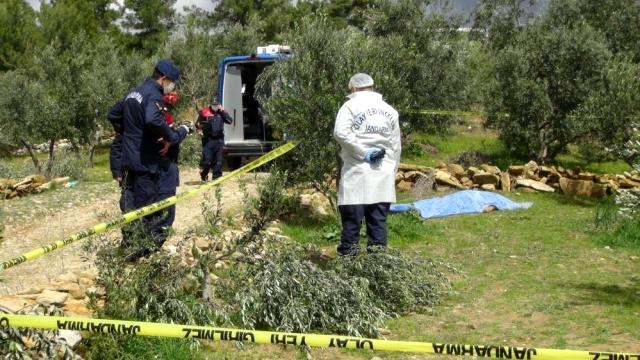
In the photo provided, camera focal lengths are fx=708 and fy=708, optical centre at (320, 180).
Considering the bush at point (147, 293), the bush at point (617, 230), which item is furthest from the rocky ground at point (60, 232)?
the bush at point (617, 230)

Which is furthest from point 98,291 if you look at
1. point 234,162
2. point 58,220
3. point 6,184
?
point 234,162

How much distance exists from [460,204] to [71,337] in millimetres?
7901

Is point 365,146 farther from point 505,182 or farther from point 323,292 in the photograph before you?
point 505,182

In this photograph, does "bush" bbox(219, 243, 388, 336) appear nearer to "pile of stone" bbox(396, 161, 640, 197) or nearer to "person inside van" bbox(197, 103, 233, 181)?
"person inside van" bbox(197, 103, 233, 181)

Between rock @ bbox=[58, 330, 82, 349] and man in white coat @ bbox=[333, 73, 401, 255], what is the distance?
2.72 metres

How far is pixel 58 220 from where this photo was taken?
416 inches

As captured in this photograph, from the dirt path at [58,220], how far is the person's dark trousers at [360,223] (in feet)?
7.53

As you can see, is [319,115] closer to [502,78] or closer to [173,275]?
[173,275]

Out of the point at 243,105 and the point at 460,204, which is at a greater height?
the point at 243,105

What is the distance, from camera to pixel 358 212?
656 centimetres

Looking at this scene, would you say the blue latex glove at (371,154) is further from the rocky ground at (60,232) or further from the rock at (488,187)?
the rock at (488,187)

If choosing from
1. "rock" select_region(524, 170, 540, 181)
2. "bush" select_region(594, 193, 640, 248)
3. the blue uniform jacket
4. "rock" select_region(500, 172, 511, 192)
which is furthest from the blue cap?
"rock" select_region(524, 170, 540, 181)

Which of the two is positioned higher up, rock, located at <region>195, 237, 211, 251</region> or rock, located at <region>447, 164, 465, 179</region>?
rock, located at <region>195, 237, 211, 251</region>

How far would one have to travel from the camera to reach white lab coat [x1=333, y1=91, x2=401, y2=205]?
6.51 metres
